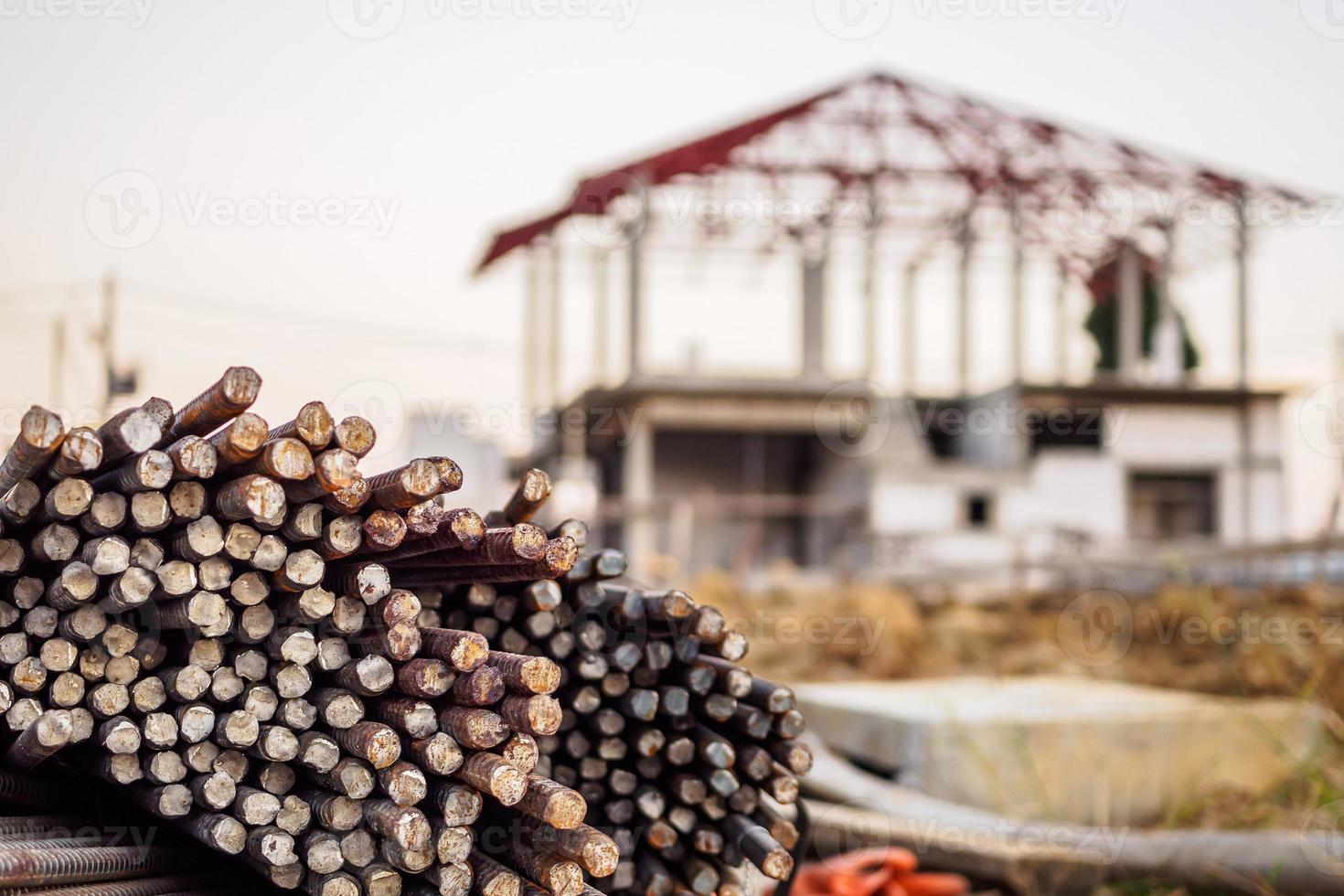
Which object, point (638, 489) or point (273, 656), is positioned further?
point (638, 489)

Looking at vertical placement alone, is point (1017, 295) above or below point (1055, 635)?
above

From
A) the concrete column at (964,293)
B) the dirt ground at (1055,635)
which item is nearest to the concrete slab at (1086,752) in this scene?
the dirt ground at (1055,635)

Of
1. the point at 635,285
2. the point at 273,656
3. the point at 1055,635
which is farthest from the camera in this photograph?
the point at 635,285

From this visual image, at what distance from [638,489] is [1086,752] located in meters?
15.7

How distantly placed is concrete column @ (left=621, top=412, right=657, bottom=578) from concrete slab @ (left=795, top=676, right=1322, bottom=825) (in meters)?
13.4

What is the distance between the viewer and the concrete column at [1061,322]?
24344 mm

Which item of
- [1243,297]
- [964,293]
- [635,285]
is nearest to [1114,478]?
[1243,297]

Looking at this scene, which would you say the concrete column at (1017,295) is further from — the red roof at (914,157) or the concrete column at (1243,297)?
the concrete column at (1243,297)

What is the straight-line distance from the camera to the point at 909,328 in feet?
82.8

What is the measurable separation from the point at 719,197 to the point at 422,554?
1899 centimetres

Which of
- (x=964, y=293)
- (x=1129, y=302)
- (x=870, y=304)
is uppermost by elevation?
(x=1129, y=302)

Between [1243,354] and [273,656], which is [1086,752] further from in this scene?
[1243,354]

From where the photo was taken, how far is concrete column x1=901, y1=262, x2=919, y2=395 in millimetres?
25062

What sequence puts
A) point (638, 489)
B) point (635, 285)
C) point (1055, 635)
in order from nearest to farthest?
point (1055, 635), point (635, 285), point (638, 489)
